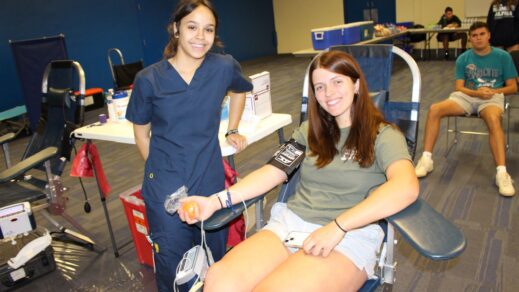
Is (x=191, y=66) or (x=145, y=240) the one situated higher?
(x=191, y=66)

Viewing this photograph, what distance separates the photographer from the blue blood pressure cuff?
147 centimetres

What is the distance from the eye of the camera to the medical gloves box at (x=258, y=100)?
2.10 m

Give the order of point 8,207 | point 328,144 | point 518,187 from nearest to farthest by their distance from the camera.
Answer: point 328,144 < point 8,207 < point 518,187

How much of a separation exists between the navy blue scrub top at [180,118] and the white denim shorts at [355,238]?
0.36m

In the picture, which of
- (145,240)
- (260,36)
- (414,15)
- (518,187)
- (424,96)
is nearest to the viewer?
(145,240)

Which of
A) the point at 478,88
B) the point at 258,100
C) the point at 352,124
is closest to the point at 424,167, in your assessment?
the point at 478,88

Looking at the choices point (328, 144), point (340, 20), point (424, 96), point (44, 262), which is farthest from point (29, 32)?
point (340, 20)

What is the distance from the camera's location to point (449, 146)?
11.6ft

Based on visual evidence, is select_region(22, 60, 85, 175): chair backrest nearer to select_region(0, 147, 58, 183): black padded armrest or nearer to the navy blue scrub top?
select_region(0, 147, 58, 183): black padded armrest

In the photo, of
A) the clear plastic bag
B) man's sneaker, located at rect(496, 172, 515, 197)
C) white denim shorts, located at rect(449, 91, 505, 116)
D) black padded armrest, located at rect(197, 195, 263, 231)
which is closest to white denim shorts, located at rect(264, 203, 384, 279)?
black padded armrest, located at rect(197, 195, 263, 231)

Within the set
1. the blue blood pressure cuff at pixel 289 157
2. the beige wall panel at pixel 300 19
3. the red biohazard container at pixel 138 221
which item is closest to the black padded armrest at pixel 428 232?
the blue blood pressure cuff at pixel 289 157

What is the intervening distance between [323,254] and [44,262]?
175 centimetres

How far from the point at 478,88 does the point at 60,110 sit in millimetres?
2818

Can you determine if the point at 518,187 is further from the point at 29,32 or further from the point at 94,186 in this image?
the point at 29,32
